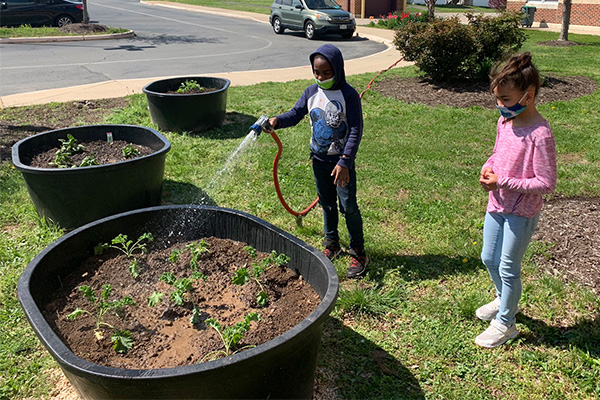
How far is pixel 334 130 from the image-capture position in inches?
140

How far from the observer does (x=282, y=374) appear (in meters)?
2.25

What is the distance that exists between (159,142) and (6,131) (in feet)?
11.4

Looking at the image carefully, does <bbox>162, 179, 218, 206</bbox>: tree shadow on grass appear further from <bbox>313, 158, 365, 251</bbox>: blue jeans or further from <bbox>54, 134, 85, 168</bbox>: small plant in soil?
<bbox>313, 158, 365, 251</bbox>: blue jeans

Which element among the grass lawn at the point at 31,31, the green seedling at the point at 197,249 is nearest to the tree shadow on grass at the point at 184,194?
the green seedling at the point at 197,249

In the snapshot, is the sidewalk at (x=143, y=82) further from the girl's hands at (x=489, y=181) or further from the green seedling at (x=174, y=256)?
the girl's hands at (x=489, y=181)

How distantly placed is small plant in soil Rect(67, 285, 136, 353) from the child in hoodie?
5.14ft

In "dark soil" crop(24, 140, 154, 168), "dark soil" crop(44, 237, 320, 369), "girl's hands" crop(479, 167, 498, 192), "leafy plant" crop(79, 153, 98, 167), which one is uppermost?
"girl's hands" crop(479, 167, 498, 192)

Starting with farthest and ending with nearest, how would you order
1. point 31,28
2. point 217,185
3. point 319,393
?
point 31,28 < point 217,185 < point 319,393

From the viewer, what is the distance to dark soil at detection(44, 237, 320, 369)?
2.46 meters

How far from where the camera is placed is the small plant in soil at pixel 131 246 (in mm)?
3021

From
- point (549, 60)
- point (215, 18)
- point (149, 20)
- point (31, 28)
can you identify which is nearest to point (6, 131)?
point (549, 60)

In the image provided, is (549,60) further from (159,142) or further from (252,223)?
(252,223)

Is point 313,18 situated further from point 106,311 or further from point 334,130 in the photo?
point 106,311

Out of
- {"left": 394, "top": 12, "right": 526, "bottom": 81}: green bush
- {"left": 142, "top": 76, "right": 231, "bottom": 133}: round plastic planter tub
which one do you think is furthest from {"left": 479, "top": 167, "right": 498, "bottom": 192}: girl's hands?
{"left": 394, "top": 12, "right": 526, "bottom": 81}: green bush
